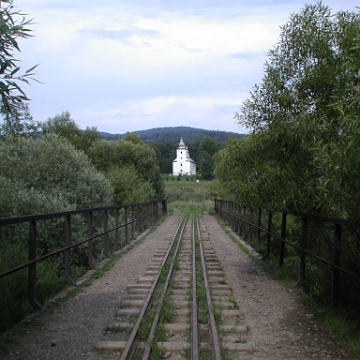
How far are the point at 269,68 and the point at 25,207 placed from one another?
914 cm

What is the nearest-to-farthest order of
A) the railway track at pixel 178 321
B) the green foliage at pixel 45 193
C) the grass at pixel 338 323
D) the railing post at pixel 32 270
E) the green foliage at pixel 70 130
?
1. the railway track at pixel 178 321
2. the grass at pixel 338 323
3. the railing post at pixel 32 270
4. the green foliage at pixel 45 193
5. the green foliage at pixel 70 130

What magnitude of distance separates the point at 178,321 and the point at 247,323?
913 millimetres

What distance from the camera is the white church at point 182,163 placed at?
15512cm

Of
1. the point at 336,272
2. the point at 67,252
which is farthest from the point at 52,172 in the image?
the point at 336,272

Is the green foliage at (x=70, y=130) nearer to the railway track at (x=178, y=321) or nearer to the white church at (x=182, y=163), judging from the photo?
the railway track at (x=178, y=321)

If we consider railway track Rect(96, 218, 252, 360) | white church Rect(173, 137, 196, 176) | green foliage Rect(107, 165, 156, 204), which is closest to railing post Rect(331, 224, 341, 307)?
railway track Rect(96, 218, 252, 360)

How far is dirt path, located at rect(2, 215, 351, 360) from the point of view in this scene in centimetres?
488

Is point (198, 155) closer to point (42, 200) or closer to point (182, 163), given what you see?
point (182, 163)

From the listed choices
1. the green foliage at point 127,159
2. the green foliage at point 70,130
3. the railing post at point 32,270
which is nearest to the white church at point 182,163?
the green foliage at point 70,130

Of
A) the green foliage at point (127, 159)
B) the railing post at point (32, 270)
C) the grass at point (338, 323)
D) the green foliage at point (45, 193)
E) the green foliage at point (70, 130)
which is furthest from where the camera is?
the green foliage at point (70, 130)

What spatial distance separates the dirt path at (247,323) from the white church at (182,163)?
145135 mm

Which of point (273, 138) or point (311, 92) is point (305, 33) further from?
point (273, 138)

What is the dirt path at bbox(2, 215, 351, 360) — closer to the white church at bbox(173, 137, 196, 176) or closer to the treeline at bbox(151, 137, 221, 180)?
the treeline at bbox(151, 137, 221, 180)

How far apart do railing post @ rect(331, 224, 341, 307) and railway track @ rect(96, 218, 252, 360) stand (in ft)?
4.20
